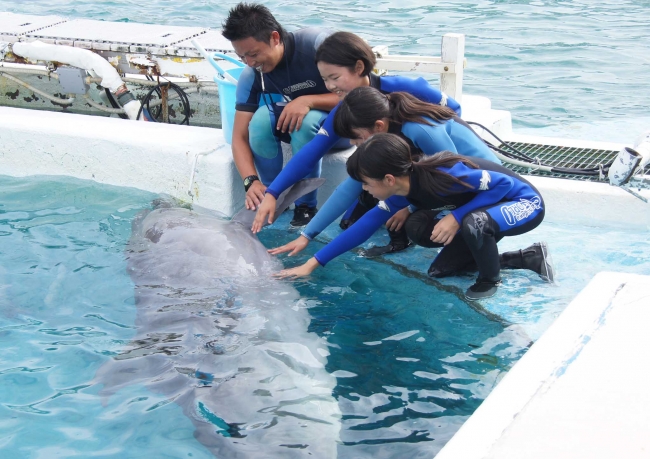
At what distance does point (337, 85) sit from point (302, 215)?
118cm

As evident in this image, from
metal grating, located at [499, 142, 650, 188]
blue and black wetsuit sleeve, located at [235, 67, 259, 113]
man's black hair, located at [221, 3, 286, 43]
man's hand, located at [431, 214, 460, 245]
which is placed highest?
man's black hair, located at [221, 3, 286, 43]

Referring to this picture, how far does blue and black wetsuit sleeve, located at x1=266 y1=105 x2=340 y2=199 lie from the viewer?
4414 mm

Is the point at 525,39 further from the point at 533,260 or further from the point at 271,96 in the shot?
the point at 533,260

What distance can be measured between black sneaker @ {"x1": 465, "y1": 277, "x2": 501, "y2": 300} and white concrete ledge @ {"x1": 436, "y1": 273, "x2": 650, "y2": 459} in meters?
1.78

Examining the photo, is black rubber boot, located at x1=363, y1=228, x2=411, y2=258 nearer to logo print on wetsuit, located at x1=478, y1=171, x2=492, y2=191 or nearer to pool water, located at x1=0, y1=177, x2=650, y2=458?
pool water, located at x1=0, y1=177, x2=650, y2=458

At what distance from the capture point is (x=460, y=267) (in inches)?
168

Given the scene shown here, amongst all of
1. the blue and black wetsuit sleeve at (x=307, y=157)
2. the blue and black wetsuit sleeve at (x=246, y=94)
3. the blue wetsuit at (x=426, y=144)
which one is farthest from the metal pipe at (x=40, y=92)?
the blue wetsuit at (x=426, y=144)

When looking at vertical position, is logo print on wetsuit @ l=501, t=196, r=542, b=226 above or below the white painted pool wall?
above

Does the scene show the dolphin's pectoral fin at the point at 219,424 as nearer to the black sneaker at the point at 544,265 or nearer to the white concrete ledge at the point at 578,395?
the white concrete ledge at the point at 578,395

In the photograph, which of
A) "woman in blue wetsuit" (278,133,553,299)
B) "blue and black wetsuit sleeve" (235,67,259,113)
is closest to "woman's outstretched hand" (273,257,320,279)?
"woman in blue wetsuit" (278,133,553,299)

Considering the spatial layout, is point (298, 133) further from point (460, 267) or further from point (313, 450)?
point (313, 450)

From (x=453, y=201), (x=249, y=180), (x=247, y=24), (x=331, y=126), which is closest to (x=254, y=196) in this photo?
(x=249, y=180)

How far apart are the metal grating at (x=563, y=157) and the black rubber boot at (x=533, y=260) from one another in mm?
1219

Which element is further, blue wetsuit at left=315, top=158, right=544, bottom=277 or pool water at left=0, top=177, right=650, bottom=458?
blue wetsuit at left=315, top=158, right=544, bottom=277
